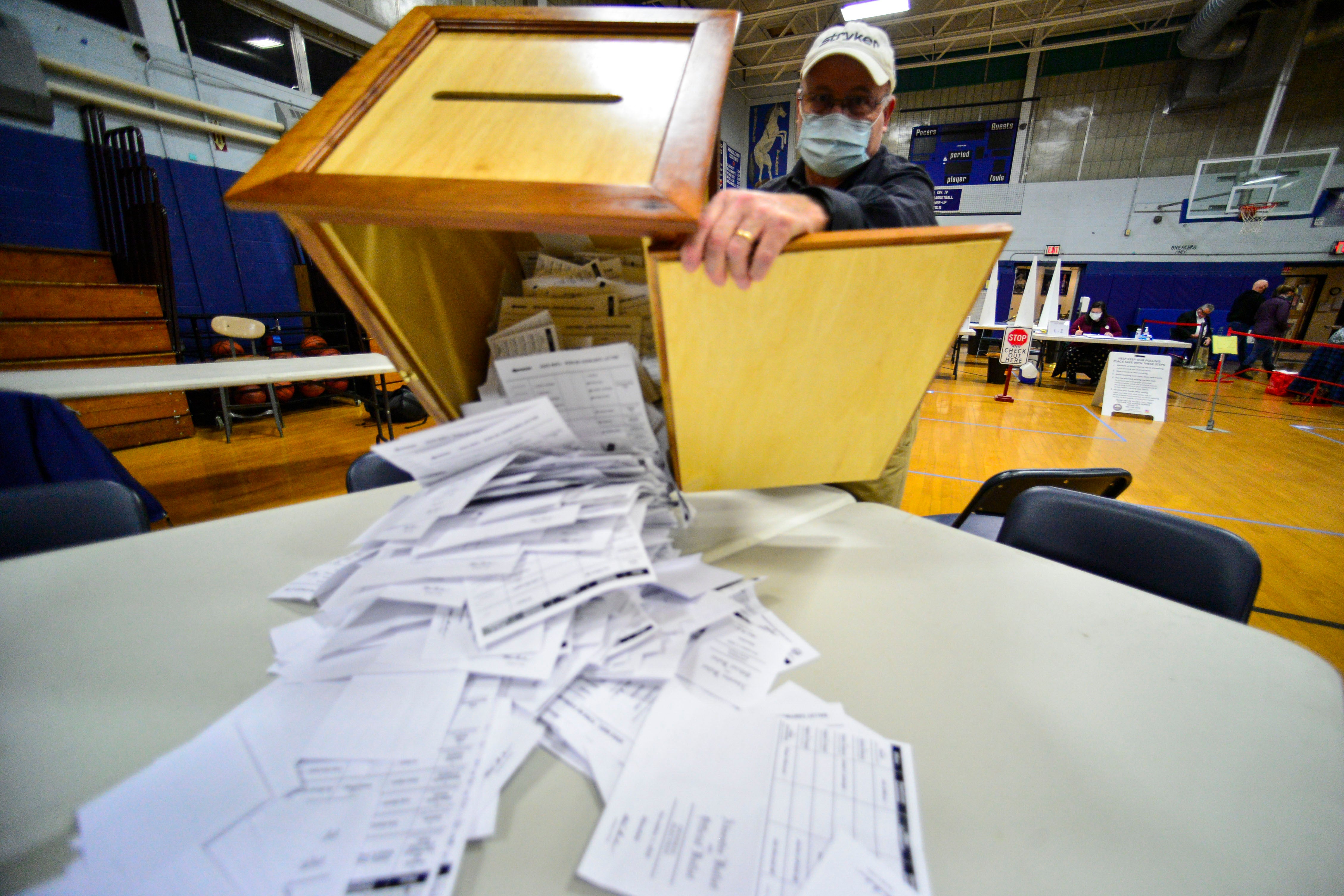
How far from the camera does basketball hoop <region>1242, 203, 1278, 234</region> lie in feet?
26.3

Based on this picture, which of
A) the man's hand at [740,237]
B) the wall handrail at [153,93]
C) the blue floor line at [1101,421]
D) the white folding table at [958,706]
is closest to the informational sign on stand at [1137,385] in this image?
the blue floor line at [1101,421]

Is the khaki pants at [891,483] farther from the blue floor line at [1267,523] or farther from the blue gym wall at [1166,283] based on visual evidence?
the blue gym wall at [1166,283]

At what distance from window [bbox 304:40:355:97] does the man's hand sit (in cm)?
643

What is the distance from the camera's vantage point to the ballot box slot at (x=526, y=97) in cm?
46

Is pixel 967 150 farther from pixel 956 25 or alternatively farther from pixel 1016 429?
pixel 1016 429

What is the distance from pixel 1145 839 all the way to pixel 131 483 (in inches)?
118

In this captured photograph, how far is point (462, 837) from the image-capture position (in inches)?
12.1

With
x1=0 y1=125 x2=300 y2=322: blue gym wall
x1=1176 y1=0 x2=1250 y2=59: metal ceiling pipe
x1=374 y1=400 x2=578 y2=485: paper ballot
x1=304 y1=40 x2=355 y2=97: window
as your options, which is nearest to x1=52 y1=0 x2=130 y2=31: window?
x1=0 y1=125 x2=300 y2=322: blue gym wall

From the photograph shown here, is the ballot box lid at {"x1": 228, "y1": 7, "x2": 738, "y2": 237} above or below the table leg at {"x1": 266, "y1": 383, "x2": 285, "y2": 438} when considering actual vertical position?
above

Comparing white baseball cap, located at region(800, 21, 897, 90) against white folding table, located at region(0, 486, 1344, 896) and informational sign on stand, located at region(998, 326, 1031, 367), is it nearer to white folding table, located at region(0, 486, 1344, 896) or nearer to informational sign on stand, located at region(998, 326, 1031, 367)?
white folding table, located at region(0, 486, 1344, 896)

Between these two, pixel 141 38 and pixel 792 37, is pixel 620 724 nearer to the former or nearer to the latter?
pixel 141 38

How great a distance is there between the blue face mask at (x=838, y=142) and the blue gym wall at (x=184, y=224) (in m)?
3.65

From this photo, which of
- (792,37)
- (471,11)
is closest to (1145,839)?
(471,11)

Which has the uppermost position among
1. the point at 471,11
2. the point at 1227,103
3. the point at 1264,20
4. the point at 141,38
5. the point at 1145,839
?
the point at 1264,20
